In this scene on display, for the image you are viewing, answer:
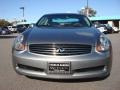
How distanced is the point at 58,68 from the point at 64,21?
90.4 inches

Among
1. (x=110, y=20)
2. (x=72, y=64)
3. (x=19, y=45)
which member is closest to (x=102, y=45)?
(x=72, y=64)

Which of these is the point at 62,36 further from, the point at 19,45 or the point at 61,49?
the point at 19,45

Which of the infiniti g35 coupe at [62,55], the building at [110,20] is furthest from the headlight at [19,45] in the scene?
the building at [110,20]

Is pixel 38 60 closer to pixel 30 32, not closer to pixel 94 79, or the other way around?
pixel 30 32

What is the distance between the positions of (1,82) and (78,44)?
170 cm

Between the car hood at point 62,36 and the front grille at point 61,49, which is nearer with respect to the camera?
the front grille at point 61,49

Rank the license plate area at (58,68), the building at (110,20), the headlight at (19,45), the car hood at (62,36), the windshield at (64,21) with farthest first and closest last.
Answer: the building at (110,20) < the windshield at (64,21) < the headlight at (19,45) < the car hood at (62,36) < the license plate area at (58,68)

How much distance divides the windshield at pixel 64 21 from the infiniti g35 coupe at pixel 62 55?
1204mm

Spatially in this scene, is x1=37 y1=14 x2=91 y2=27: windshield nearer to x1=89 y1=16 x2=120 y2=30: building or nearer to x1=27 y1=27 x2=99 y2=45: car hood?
x1=27 y1=27 x2=99 y2=45: car hood

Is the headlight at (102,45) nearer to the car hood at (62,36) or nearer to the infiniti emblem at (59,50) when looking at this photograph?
the car hood at (62,36)

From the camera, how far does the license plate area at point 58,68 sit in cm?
534

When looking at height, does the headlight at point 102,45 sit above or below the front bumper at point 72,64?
above

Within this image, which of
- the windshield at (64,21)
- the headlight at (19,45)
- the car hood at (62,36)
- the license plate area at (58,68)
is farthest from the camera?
the windshield at (64,21)

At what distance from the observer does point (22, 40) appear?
5.85 metres
